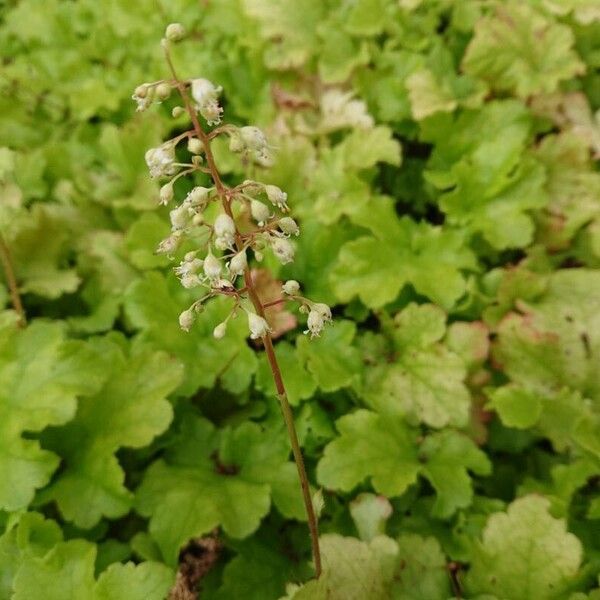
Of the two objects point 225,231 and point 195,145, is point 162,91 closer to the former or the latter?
point 195,145

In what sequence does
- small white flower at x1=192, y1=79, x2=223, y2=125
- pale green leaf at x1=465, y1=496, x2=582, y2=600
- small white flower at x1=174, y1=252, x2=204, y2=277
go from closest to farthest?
small white flower at x1=192, y1=79, x2=223, y2=125, small white flower at x1=174, y1=252, x2=204, y2=277, pale green leaf at x1=465, y1=496, x2=582, y2=600

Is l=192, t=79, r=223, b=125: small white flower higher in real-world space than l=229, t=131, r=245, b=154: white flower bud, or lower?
higher

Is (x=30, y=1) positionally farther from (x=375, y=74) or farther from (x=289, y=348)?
(x=289, y=348)

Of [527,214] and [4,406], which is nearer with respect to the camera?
[4,406]

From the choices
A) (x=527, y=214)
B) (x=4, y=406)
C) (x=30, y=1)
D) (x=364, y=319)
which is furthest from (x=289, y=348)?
(x=30, y=1)

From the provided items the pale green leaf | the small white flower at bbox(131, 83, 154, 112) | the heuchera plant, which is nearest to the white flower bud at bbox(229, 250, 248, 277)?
the heuchera plant

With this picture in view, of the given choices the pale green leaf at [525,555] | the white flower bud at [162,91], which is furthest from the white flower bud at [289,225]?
the pale green leaf at [525,555]

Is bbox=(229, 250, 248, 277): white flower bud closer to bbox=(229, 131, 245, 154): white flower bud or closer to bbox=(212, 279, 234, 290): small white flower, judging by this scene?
bbox=(212, 279, 234, 290): small white flower

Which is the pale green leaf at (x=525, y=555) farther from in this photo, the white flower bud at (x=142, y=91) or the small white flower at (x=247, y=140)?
the white flower bud at (x=142, y=91)

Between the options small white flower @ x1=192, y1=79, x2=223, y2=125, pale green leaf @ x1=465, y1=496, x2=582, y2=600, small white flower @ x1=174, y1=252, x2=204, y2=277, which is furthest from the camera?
pale green leaf @ x1=465, y1=496, x2=582, y2=600
